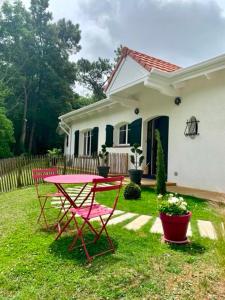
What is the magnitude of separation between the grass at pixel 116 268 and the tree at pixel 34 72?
67.9ft

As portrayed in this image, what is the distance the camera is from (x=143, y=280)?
7.80 ft

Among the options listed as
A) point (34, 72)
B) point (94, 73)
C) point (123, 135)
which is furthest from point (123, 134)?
point (94, 73)

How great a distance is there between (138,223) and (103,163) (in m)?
6.04

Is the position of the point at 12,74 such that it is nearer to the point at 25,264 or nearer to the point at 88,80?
the point at 88,80

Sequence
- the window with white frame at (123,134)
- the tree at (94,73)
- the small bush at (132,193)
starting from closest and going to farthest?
the small bush at (132,193), the window with white frame at (123,134), the tree at (94,73)

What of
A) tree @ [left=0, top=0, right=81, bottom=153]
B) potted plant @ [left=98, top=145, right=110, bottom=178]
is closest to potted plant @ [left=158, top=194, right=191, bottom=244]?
potted plant @ [left=98, top=145, right=110, bottom=178]

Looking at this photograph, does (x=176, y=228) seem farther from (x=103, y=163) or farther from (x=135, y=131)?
(x=103, y=163)

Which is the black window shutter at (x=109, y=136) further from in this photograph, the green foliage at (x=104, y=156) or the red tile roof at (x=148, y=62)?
the red tile roof at (x=148, y=62)

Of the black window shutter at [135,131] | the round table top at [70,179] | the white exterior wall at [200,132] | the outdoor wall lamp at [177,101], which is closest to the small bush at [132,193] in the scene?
the white exterior wall at [200,132]

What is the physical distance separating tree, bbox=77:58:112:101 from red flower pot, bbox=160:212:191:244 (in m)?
30.1

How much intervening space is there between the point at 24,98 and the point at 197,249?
77.4ft

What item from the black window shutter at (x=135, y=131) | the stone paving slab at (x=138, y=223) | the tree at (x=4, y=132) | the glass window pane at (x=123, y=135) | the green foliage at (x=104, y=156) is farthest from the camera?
the tree at (x=4, y=132)

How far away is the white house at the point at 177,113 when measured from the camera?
6699 mm

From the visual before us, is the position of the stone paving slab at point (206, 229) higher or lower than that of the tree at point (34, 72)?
lower
